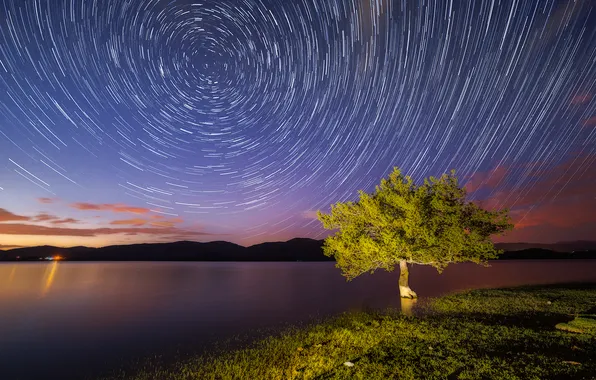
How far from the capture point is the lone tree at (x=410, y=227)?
1233 inches

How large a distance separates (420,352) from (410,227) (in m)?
17.4

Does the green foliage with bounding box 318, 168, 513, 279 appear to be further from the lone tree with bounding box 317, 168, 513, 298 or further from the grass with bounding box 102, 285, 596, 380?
the grass with bounding box 102, 285, 596, 380

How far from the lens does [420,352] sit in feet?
47.3

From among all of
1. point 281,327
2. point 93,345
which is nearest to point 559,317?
point 281,327

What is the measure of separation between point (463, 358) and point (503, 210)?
23187 millimetres

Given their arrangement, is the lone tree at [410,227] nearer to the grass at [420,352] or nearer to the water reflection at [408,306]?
the water reflection at [408,306]

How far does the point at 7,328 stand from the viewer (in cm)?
2964

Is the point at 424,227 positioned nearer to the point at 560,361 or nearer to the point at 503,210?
the point at 503,210

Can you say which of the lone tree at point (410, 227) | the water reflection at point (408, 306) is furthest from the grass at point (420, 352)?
the lone tree at point (410, 227)

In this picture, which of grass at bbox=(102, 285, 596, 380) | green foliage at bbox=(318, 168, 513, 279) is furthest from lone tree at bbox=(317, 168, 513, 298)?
grass at bbox=(102, 285, 596, 380)

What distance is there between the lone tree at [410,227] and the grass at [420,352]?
8647 mm

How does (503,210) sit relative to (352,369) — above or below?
above

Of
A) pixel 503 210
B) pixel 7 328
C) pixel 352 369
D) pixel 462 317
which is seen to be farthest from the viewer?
pixel 503 210

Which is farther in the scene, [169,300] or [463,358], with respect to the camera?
[169,300]
